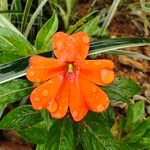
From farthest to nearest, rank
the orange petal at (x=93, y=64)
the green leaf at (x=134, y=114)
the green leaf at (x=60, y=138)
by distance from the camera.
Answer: the green leaf at (x=134, y=114) < the green leaf at (x=60, y=138) < the orange petal at (x=93, y=64)

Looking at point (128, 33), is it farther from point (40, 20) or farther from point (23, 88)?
point (23, 88)

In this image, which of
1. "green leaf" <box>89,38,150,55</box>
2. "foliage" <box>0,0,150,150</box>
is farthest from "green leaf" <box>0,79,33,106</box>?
"green leaf" <box>89,38,150,55</box>

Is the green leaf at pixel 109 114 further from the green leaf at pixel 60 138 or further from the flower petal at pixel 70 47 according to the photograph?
the flower petal at pixel 70 47

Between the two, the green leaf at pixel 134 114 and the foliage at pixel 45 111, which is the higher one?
the foliage at pixel 45 111

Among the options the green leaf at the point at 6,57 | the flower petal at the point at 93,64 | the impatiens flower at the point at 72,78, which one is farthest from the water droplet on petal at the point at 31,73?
the green leaf at the point at 6,57

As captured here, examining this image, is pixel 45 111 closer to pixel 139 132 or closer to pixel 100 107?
pixel 100 107

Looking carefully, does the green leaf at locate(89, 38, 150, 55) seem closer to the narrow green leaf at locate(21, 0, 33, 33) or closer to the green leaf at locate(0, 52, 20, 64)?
the green leaf at locate(0, 52, 20, 64)
